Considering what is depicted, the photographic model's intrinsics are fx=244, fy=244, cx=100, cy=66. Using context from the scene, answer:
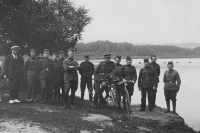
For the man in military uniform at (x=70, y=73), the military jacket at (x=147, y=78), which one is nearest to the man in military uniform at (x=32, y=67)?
the man in military uniform at (x=70, y=73)

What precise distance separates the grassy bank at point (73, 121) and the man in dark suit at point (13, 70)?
69 centimetres

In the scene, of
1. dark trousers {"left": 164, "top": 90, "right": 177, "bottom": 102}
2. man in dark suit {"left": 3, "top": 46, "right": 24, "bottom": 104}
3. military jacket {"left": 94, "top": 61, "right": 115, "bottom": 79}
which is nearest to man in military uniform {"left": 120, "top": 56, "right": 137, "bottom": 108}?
military jacket {"left": 94, "top": 61, "right": 115, "bottom": 79}

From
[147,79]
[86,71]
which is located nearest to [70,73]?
[86,71]

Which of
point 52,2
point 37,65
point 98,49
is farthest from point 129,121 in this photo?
point 98,49

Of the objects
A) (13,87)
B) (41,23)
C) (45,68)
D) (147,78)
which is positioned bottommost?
(13,87)

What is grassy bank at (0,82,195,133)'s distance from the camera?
630 centimetres

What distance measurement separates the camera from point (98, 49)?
71875 millimetres

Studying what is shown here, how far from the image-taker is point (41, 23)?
1357 cm

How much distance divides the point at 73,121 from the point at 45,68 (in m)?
3.17

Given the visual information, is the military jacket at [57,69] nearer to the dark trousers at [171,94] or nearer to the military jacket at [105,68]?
the military jacket at [105,68]

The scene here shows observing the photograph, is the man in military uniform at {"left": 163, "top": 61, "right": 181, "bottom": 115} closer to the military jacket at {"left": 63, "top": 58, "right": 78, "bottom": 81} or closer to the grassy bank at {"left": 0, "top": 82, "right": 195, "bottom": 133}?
the grassy bank at {"left": 0, "top": 82, "right": 195, "bottom": 133}

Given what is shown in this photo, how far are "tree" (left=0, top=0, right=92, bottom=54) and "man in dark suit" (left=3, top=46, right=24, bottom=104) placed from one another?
3.94 metres

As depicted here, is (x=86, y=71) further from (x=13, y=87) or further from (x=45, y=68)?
(x=13, y=87)

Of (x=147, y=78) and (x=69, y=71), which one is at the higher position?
(x=69, y=71)
